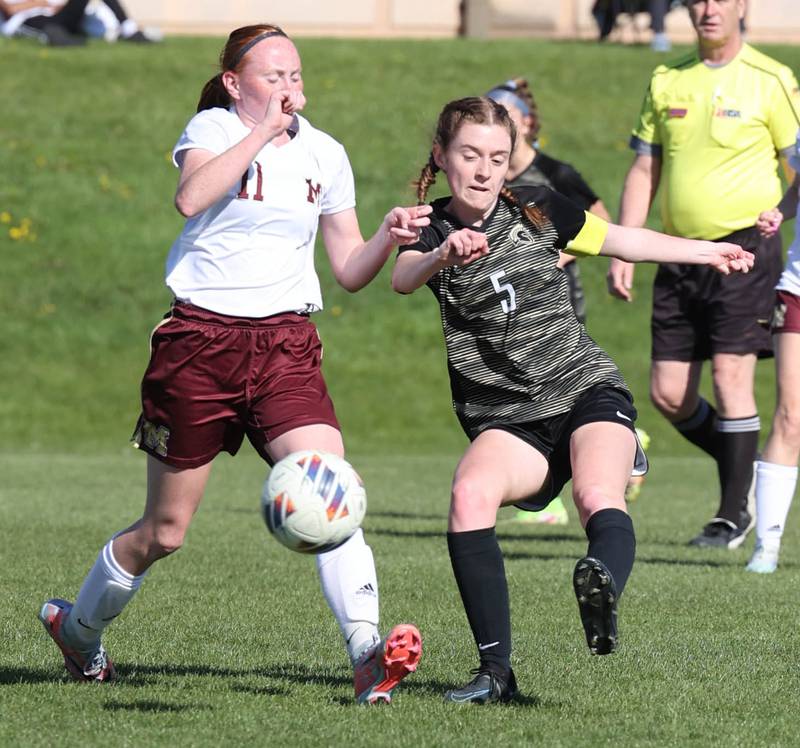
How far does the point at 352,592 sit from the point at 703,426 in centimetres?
496

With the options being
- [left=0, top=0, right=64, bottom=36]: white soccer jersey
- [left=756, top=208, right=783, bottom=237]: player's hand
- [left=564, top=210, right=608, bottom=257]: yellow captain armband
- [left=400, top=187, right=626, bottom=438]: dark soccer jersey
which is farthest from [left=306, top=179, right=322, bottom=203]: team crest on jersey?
[left=0, top=0, right=64, bottom=36]: white soccer jersey

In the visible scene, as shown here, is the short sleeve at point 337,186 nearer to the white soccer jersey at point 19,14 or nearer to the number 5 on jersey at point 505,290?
the number 5 on jersey at point 505,290

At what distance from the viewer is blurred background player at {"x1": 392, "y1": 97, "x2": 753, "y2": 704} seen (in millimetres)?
4867

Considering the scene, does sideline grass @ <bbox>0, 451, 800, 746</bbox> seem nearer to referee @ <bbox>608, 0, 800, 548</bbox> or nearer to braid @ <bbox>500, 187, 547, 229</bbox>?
referee @ <bbox>608, 0, 800, 548</bbox>

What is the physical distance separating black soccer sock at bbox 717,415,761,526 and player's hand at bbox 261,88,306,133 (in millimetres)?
4849

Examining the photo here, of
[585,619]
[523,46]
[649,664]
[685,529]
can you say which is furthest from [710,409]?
[523,46]

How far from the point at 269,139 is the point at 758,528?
13.5 ft

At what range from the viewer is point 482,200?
5086mm

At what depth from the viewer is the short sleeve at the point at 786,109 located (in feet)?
28.6

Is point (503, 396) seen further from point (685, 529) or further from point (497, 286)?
point (685, 529)

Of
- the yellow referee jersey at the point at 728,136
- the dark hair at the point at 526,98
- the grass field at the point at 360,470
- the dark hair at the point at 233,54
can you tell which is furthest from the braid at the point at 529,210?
the dark hair at the point at 526,98

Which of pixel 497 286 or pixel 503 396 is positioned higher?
pixel 497 286

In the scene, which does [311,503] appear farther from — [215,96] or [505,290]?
[215,96]

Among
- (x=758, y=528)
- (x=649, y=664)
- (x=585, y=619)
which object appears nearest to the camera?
(x=585, y=619)
